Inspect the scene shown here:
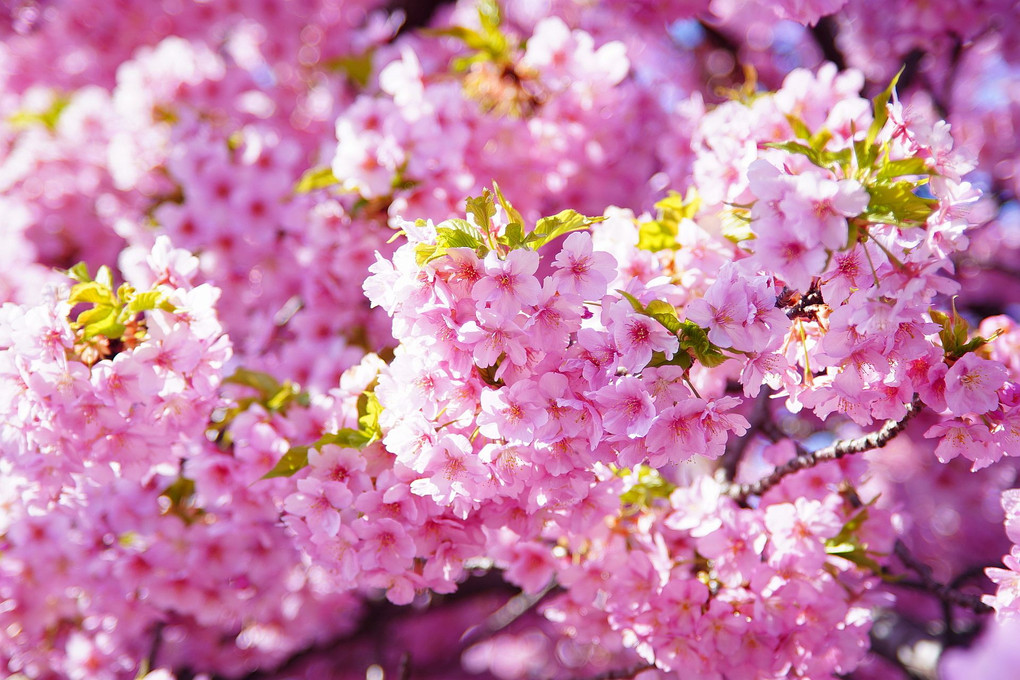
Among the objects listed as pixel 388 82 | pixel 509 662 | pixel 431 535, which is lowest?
pixel 509 662

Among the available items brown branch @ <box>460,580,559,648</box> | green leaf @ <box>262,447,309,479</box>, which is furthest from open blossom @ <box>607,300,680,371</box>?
brown branch @ <box>460,580,559,648</box>

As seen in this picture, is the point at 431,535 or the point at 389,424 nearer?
the point at 389,424

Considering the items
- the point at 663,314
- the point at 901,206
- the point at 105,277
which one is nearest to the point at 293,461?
the point at 105,277

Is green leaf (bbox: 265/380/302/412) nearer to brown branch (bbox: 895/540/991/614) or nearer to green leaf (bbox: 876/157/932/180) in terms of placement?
green leaf (bbox: 876/157/932/180)

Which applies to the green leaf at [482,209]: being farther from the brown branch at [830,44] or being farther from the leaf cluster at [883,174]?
the brown branch at [830,44]

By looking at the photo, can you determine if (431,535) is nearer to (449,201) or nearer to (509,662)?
(449,201)

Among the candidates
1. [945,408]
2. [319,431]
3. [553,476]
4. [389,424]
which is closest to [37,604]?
[319,431]

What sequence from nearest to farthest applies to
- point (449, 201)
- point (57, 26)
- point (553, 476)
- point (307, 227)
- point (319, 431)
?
point (553, 476) → point (319, 431) → point (449, 201) → point (307, 227) → point (57, 26)
